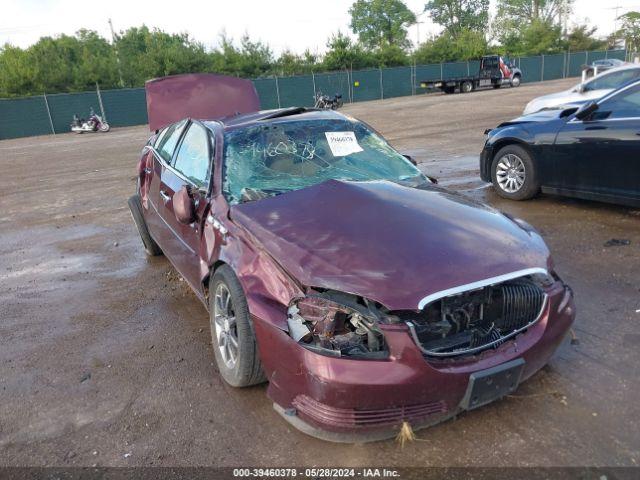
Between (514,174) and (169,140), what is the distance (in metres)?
4.30

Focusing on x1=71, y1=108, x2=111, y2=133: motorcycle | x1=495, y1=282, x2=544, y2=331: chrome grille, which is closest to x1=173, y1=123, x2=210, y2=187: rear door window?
x1=495, y1=282, x2=544, y2=331: chrome grille

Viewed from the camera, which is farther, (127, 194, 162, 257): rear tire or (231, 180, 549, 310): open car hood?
(127, 194, 162, 257): rear tire

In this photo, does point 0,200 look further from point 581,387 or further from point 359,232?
point 581,387

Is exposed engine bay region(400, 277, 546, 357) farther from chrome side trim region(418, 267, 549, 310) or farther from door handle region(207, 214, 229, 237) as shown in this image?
door handle region(207, 214, 229, 237)

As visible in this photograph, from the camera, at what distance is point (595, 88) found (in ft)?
37.7

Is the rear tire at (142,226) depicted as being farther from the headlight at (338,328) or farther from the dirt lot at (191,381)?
the headlight at (338,328)

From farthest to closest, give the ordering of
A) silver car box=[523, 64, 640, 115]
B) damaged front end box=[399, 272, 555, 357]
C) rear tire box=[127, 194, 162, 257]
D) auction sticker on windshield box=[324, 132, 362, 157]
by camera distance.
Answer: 1. silver car box=[523, 64, 640, 115]
2. rear tire box=[127, 194, 162, 257]
3. auction sticker on windshield box=[324, 132, 362, 157]
4. damaged front end box=[399, 272, 555, 357]

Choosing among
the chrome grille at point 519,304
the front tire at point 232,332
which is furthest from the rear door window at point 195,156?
the chrome grille at point 519,304

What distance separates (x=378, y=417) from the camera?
2.31 metres

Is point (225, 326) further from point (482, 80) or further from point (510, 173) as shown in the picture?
point (482, 80)

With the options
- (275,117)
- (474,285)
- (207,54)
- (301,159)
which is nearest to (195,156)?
(275,117)

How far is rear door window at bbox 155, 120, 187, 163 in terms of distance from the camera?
189 inches

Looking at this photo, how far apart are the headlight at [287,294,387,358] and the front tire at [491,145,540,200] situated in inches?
191

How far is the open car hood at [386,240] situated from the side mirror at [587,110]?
3306 millimetres
